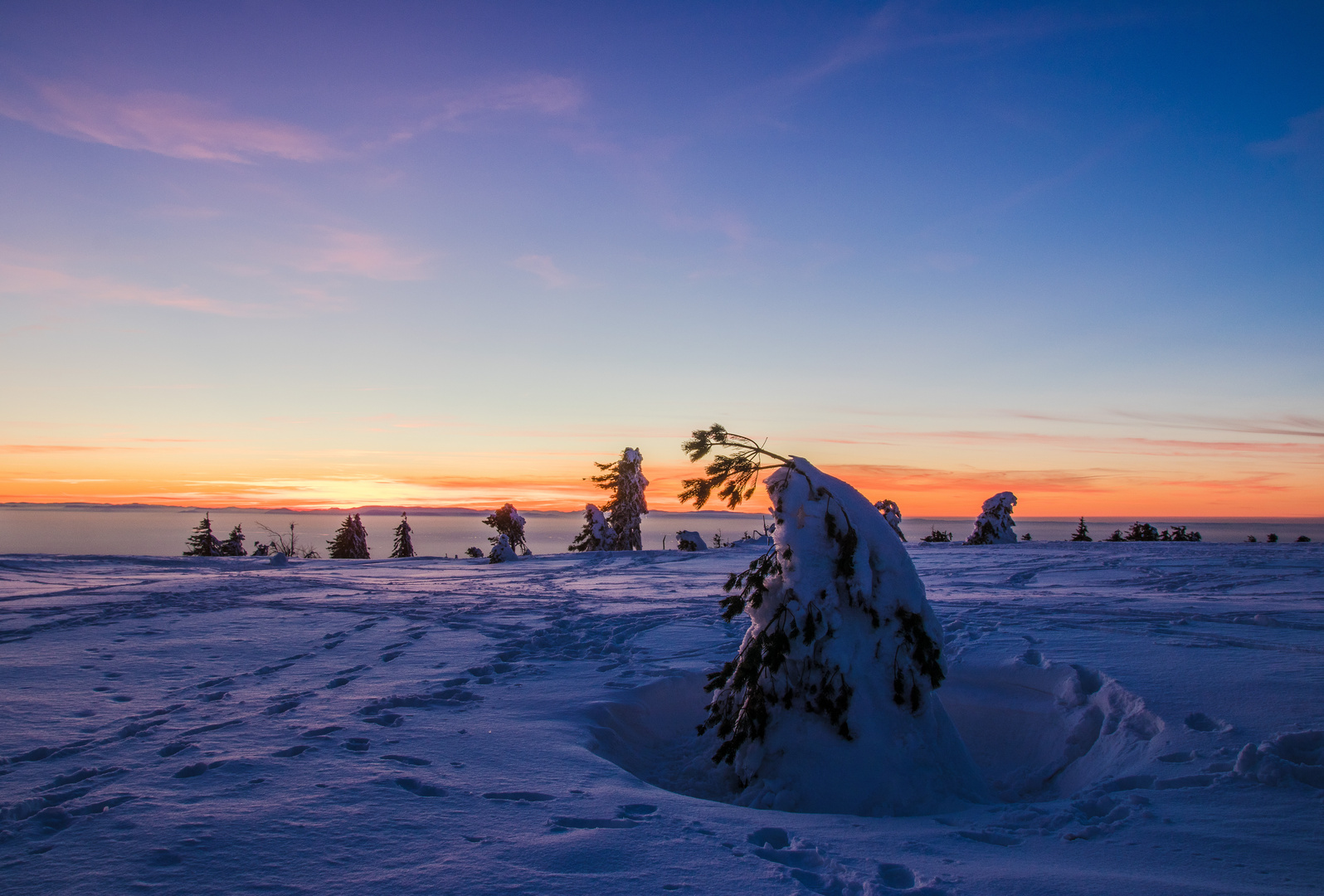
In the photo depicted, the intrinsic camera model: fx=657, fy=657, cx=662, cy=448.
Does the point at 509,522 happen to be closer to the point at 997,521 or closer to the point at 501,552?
the point at 501,552

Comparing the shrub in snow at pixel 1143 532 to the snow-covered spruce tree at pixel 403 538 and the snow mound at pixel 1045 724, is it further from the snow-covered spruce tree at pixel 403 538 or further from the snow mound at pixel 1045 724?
the snow-covered spruce tree at pixel 403 538

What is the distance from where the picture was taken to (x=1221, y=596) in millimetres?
9969

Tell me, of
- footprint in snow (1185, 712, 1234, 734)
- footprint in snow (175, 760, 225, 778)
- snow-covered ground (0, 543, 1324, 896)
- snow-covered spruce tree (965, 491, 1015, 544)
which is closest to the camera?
snow-covered ground (0, 543, 1324, 896)

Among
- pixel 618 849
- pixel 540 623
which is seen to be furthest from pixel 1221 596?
A: pixel 618 849

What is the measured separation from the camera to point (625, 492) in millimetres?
34594

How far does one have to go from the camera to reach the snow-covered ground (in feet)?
9.84

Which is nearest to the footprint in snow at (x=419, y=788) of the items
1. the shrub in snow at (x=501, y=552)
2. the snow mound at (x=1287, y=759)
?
the snow mound at (x=1287, y=759)

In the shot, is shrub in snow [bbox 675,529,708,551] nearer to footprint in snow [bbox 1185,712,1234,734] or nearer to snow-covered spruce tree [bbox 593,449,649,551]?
snow-covered spruce tree [bbox 593,449,649,551]

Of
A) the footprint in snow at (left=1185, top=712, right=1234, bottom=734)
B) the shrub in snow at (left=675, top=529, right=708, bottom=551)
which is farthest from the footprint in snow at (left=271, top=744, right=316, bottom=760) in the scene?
the shrub in snow at (left=675, top=529, right=708, bottom=551)

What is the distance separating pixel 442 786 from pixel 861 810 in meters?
2.74

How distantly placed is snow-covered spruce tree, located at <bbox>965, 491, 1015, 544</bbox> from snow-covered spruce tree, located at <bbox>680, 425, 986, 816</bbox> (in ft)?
73.4

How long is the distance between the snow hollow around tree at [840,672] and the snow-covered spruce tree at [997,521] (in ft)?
73.3

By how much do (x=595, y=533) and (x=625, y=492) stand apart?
2787 mm

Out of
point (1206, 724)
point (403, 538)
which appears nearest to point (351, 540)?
point (403, 538)
